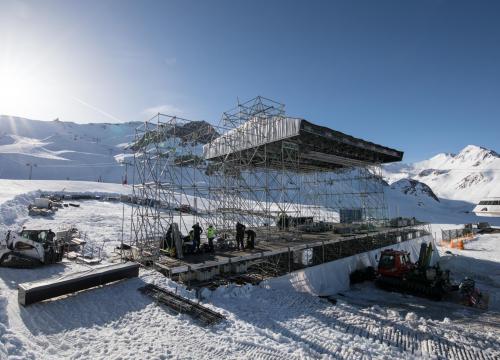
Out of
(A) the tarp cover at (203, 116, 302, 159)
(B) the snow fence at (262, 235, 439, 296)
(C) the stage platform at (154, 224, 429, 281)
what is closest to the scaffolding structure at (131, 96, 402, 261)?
(A) the tarp cover at (203, 116, 302, 159)

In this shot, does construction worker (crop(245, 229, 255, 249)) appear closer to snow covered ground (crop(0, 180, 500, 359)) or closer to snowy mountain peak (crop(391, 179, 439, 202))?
snow covered ground (crop(0, 180, 500, 359))

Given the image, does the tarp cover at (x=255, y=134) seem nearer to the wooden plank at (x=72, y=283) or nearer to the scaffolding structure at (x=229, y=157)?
the scaffolding structure at (x=229, y=157)

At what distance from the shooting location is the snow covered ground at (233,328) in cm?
641

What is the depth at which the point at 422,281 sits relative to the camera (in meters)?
13.3

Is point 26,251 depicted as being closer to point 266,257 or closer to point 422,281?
point 266,257

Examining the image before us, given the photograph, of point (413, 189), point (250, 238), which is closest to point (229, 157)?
point (250, 238)

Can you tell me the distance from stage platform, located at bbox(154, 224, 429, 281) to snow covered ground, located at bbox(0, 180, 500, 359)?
92cm

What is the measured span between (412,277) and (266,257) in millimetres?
6525

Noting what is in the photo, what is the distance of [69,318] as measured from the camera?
25.1 ft

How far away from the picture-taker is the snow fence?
38.8ft

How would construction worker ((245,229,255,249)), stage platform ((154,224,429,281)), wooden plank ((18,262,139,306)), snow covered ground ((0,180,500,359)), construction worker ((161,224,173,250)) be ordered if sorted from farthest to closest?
construction worker ((245,229,255,249)) → construction worker ((161,224,173,250)) → stage platform ((154,224,429,281)) → wooden plank ((18,262,139,306)) → snow covered ground ((0,180,500,359))

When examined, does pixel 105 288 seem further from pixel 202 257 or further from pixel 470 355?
pixel 470 355

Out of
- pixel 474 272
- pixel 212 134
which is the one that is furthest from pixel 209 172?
pixel 474 272

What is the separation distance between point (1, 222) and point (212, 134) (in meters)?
13.8
